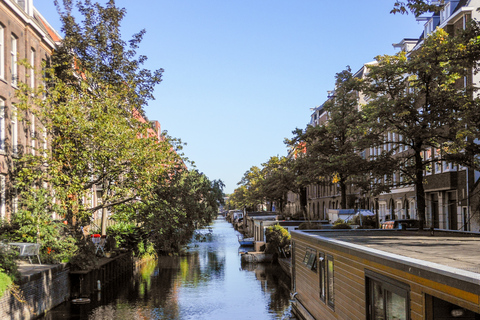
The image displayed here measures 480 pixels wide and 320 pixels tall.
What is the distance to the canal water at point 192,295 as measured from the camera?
25.4 meters

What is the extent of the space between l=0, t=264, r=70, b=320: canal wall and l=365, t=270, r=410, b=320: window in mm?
11392

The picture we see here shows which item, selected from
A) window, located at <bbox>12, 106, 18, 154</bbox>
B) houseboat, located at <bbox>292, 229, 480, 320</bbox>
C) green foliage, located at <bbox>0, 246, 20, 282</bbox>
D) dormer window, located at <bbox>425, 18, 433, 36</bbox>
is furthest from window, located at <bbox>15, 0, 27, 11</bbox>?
dormer window, located at <bbox>425, 18, 433, 36</bbox>

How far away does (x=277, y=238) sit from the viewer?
47344 mm

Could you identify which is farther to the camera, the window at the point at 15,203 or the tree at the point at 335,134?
the tree at the point at 335,134

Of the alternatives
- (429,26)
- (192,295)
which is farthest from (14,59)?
(429,26)

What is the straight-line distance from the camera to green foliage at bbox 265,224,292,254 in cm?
4678

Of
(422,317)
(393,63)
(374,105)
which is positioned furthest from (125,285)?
(422,317)

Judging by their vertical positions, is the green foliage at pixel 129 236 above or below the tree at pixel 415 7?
below

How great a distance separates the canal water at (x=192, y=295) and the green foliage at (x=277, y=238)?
6.14 feet

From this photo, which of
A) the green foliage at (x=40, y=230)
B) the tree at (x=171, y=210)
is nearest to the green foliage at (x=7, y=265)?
the green foliage at (x=40, y=230)

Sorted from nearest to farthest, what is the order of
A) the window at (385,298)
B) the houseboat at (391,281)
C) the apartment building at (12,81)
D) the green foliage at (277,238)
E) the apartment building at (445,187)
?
the houseboat at (391,281)
the window at (385,298)
the apartment building at (12,81)
the apartment building at (445,187)
the green foliage at (277,238)

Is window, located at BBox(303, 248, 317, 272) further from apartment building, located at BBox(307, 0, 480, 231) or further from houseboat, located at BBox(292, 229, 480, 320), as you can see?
apartment building, located at BBox(307, 0, 480, 231)

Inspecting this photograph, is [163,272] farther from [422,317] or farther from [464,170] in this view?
[422,317]

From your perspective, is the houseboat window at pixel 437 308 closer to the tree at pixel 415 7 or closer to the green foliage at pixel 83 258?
the tree at pixel 415 7
